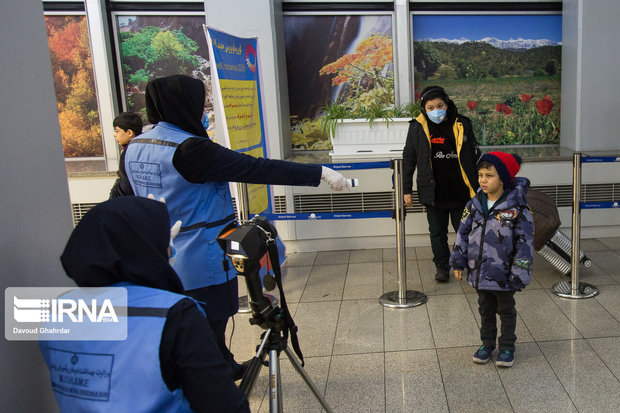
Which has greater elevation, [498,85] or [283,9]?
[283,9]

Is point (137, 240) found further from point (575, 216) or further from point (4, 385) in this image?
point (575, 216)

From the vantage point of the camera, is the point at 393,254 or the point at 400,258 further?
the point at 393,254

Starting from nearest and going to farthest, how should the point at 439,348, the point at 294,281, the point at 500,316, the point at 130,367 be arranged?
the point at 130,367, the point at 500,316, the point at 439,348, the point at 294,281

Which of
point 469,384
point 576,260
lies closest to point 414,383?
point 469,384

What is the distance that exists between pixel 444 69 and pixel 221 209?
4525mm

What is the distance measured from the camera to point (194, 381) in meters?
1.24

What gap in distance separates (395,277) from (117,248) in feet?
12.6

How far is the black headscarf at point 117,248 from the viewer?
125cm

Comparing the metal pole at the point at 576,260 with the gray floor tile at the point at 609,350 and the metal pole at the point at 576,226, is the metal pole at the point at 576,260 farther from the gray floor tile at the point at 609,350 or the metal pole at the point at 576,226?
the gray floor tile at the point at 609,350

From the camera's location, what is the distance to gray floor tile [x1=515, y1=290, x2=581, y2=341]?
11.6 ft

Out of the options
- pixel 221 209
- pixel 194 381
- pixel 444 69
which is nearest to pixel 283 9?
pixel 444 69

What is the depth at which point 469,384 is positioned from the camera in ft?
9.82

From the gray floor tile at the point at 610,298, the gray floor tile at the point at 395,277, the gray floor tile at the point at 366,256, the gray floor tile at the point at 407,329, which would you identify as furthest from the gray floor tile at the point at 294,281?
the gray floor tile at the point at 610,298

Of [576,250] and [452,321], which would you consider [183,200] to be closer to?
[452,321]
